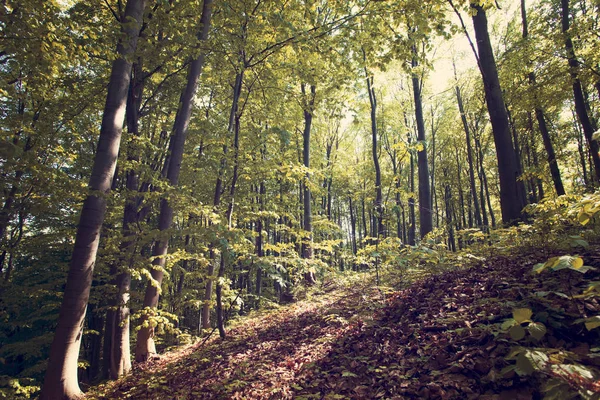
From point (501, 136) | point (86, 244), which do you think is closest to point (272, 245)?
point (86, 244)

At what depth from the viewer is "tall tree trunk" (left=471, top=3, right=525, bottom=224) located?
6.63 meters

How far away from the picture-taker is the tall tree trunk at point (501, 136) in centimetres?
663

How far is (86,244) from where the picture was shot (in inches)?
187

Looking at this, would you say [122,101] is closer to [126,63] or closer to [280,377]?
[126,63]

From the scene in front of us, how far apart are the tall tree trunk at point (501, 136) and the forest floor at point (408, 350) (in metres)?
2.20

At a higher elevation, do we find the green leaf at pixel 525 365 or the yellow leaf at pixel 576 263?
the yellow leaf at pixel 576 263

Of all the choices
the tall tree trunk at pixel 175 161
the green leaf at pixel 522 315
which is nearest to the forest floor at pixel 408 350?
the green leaf at pixel 522 315

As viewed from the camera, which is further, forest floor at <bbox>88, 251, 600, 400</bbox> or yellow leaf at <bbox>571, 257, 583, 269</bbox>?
forest floor at <bbox>88, 251, 600, 400</bbox>

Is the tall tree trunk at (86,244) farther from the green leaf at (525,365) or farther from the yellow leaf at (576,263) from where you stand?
the yellow leaf at (576,263)

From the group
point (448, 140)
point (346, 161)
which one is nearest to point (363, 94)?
point (346, 161)

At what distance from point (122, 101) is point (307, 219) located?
27.5 feet

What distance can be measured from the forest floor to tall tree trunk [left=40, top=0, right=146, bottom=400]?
3.91 ft

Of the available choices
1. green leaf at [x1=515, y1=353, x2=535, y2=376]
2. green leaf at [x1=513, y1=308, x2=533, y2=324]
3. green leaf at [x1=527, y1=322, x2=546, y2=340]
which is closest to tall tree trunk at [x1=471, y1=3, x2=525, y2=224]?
green leaf at [x1=527, y1=322, x2=546, y2=340]

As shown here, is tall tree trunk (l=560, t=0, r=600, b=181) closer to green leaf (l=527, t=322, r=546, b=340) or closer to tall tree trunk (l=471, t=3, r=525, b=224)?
tall tree trunk (l=471, t=3, r=525, b=224)
